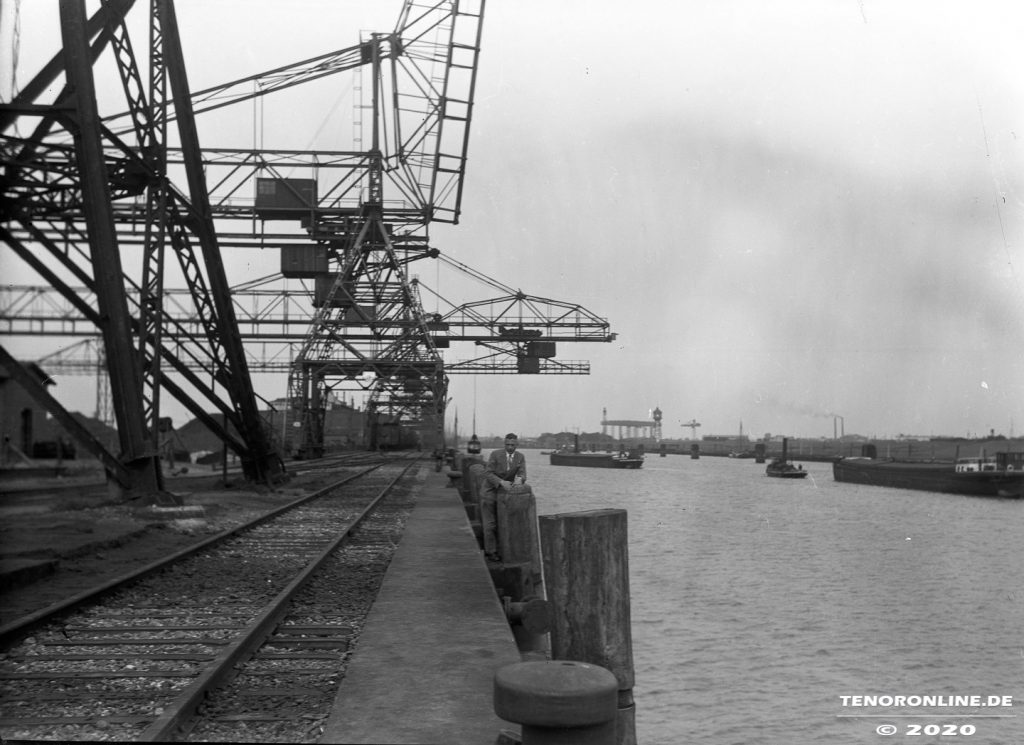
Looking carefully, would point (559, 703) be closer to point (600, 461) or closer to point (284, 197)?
point (284, 197)

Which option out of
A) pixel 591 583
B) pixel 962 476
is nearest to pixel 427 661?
pixel 591 583

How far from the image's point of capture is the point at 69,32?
42.7ft

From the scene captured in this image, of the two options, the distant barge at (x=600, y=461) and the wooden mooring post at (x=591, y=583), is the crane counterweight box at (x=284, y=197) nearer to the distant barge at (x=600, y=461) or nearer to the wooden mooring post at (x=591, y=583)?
the wooden mooring post at (x=591, y=583)

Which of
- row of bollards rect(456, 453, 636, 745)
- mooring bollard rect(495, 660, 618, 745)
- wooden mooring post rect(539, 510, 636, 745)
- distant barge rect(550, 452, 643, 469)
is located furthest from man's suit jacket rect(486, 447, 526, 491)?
distant barge rect(550, 452, 643, 469)

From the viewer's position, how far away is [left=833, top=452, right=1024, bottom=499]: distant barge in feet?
179

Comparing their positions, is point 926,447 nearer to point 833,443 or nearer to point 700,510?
point 833,443

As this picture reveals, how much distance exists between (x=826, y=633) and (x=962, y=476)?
46354 mm

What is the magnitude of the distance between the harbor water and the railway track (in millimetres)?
5043

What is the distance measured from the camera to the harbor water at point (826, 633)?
42.7ft

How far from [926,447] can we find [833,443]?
5643 cm

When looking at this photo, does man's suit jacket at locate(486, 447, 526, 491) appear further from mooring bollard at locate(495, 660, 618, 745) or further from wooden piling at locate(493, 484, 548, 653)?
mooring bollard at locate(495, 660, 618, 745)

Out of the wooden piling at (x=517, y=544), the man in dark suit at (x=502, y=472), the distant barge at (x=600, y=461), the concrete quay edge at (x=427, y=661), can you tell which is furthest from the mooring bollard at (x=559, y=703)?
the distant barge at (x=600, y=461)

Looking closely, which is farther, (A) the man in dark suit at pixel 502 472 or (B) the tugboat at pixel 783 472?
(B) the tugboat at pixel 783 472

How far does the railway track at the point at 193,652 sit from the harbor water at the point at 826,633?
5.04 m
